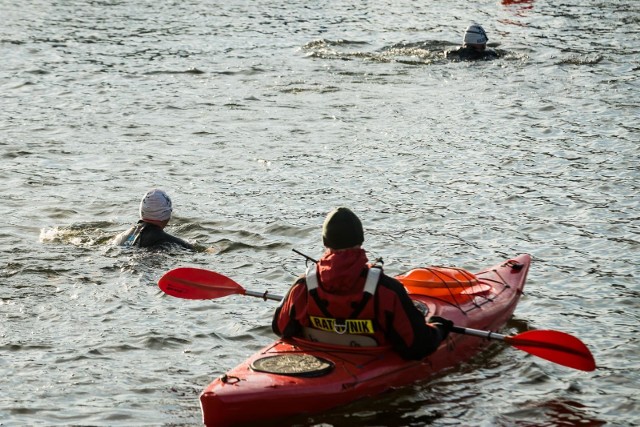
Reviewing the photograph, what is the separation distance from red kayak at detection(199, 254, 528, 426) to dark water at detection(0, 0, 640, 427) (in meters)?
0.19

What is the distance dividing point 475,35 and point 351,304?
1603 cm

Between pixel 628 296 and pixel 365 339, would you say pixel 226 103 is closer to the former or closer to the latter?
pixel 628 296

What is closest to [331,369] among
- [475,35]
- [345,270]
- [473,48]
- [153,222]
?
[345,270]

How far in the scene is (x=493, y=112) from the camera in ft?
64.5

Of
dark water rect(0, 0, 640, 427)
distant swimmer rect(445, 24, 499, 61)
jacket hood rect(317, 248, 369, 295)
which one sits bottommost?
dark water rect(0, 0, 640, 427)

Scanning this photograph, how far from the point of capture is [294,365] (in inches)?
327

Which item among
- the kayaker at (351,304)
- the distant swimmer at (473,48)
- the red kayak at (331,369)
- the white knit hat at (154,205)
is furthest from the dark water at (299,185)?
the kayaker at (351,304)

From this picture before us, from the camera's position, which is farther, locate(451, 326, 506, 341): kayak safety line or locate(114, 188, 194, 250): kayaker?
locate(114, 188, 194, 250): kayaker

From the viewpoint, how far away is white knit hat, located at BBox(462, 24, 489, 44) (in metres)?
23.2

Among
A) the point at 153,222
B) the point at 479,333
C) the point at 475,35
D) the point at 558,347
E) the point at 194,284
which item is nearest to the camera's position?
the point at 558,347

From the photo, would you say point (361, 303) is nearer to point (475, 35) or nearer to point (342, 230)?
point (342, 230)

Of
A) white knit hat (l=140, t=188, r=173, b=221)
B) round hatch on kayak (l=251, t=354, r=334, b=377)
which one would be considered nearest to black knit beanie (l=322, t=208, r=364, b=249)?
round hatch on kayak (l=251, t=354, r=334, b=377)

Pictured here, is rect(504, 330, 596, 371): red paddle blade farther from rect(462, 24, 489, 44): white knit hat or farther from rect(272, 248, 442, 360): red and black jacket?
rect(462, 24, 489, 44): white knit hat

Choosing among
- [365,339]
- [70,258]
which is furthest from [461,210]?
[365,339]
